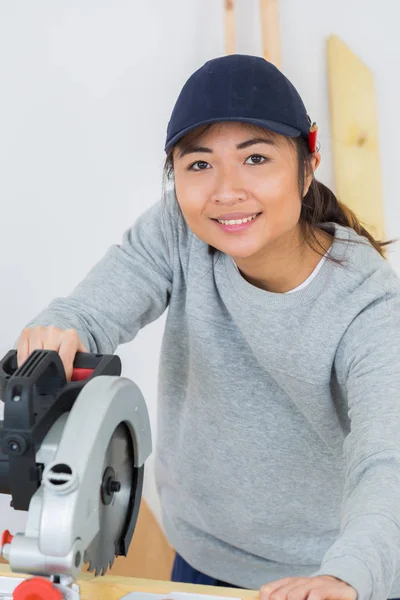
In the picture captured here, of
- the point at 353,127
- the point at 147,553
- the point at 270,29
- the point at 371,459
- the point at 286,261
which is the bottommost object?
the point at 147,553

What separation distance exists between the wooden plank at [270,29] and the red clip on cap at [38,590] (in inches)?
68.6

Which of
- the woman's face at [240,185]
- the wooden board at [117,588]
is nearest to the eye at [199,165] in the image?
the woman's face at [240,185]

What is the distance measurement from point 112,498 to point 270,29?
1658 mm

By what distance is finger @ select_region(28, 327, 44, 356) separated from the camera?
1.08 meters

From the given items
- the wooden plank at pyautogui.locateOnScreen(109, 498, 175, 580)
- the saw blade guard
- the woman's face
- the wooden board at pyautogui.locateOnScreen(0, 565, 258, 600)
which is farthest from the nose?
the wooden plank at pyautogui.locateOnScreen(109, 498, 175, 580)

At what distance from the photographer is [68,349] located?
1058 mm

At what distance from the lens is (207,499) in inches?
58.3

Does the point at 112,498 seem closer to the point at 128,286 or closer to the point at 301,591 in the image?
the point at 301,591

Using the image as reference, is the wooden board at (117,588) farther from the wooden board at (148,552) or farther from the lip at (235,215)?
the wooden board at (148,552)

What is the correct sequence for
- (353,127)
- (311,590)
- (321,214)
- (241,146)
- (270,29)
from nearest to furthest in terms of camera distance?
(311,590), (241,146), (321,214), (270,29), (353,127)

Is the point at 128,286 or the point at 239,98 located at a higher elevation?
the point at 239,98

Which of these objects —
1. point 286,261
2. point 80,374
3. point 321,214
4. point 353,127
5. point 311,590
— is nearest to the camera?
point 311,590

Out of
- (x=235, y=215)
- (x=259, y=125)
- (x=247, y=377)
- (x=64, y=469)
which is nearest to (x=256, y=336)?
(x=247, y=377)

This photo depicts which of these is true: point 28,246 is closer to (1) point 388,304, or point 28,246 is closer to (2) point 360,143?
(2) point 360,143
